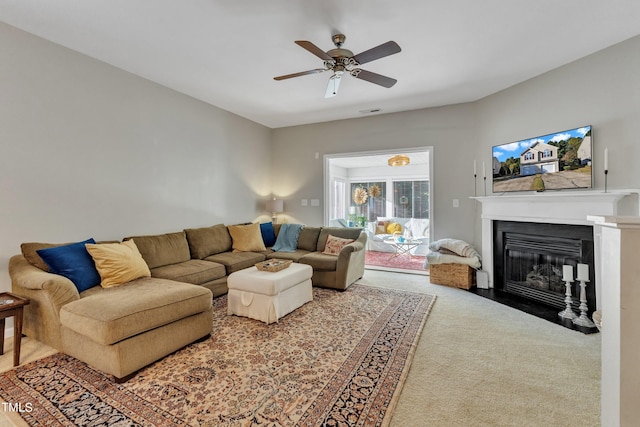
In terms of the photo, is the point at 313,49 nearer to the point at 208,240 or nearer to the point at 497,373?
the point at 497,373

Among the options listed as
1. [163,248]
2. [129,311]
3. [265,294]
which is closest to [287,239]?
[163,248]

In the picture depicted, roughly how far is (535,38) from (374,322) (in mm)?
3111

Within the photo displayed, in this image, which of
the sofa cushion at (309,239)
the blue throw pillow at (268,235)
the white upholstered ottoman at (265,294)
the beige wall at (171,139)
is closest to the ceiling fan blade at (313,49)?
the white upholstered ottoman at (265,294)

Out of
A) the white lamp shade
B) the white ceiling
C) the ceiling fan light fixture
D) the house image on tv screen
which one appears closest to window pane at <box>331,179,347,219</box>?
the ceiling fan light fixture

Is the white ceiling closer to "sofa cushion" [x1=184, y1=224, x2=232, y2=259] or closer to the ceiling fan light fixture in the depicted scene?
"sofa cushion" [x1=184, y1=224, x2=232, y2=259]

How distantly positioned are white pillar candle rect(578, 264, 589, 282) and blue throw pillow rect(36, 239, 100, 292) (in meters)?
4.62

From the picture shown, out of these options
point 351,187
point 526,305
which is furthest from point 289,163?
point 526,305

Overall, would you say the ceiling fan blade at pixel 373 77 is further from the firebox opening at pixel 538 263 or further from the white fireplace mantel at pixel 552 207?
the firebox opening at pixel 538 263

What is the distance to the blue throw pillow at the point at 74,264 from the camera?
94.3 inches

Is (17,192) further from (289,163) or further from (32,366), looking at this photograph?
(289,163)

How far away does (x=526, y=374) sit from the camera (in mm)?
2004

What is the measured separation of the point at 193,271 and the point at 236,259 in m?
0.71

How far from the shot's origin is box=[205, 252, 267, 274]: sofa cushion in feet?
12.2

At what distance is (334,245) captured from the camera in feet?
14.1
